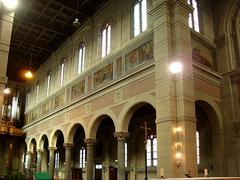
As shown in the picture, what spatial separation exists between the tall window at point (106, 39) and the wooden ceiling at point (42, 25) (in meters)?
1.68

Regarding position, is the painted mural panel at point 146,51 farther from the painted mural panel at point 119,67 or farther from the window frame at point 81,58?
the window frame at point 81,58

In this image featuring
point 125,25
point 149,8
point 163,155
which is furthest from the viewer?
point 125,25

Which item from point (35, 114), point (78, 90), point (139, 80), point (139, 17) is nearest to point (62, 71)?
point (78, 90)

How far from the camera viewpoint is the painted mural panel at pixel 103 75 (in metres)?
16.4

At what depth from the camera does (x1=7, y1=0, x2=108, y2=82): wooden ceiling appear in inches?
751

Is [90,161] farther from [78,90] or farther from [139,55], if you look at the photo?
[139,55]

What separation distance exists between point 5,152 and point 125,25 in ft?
68.8

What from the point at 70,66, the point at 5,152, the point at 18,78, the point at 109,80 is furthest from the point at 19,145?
the point at 109,80

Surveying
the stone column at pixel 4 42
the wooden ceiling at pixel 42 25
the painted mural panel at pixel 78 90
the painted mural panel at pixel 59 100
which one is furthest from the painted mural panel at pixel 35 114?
the stone column at pixel 4 42

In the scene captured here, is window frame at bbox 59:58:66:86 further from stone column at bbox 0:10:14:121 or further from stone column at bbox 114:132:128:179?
stone column at bbox 0:10:14:121

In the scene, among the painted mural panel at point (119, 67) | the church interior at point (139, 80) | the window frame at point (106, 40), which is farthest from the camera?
the window frame at point (106, 40)

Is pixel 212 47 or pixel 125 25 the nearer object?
pixel 212 47

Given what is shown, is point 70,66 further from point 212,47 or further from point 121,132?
point 212,47

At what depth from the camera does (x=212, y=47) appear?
15016 mm
